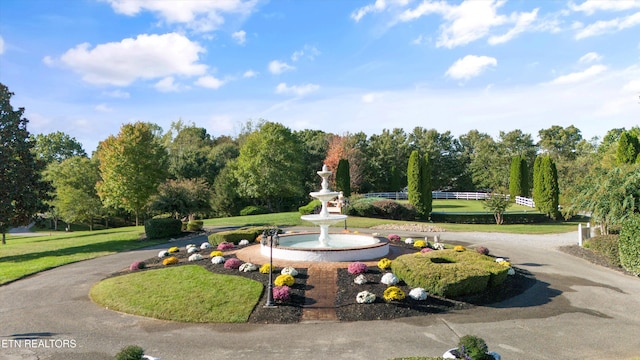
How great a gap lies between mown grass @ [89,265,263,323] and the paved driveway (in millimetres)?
384

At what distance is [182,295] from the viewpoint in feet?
41.5

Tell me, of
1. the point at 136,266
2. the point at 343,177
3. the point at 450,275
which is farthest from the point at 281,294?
the point at 343,177

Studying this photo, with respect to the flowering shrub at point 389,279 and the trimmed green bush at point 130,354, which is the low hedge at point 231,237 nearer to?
the flowering shrub at point 389,279

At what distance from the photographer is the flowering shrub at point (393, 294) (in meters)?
11.8

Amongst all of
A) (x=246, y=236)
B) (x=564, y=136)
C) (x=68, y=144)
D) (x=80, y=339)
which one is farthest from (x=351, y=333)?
(x=68, y=144)

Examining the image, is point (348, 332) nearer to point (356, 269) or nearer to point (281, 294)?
point (281, 294)

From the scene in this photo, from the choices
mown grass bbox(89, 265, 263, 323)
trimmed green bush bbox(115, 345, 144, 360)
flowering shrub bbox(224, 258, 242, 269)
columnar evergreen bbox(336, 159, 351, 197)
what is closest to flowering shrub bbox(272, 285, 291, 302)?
mown grass bbox(89, 265, 263, 323)

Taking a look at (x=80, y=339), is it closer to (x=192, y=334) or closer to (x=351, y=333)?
(x=192, y=334)

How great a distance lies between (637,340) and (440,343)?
4.90 m

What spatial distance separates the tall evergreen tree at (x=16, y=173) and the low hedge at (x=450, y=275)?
23.5 m

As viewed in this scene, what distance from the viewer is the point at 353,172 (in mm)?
51969

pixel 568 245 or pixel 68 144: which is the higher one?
pixel 68 144

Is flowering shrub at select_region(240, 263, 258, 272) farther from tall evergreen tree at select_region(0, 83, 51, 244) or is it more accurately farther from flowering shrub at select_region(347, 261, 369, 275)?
tall evergreen tree at select_region(0, 83, 51, 244)

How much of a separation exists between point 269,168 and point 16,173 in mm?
25062
